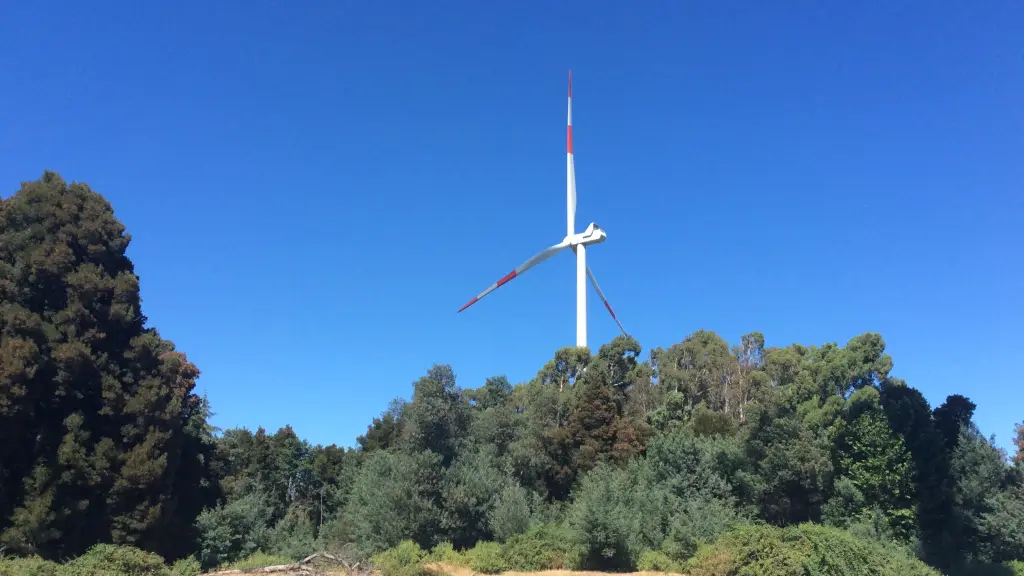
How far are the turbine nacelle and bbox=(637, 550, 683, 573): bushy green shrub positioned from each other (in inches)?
1350

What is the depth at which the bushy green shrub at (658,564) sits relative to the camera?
85.0 ft

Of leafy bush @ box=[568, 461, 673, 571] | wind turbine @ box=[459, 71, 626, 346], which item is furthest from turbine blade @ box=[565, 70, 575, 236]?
leafy bush @ box=[568, 461, 673, 571]

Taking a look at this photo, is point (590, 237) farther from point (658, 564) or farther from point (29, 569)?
point (29, 569)

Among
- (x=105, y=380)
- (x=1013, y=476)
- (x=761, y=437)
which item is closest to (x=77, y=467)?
(x=105, y=380)

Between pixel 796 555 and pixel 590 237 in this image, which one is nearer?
pixel 796 555

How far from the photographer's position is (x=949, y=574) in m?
31.9

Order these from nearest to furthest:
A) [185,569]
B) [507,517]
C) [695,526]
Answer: [185,569] < [695,526] < [507,517]

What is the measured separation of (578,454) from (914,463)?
1797 cm

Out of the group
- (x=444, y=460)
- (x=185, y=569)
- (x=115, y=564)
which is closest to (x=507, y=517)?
(x=444, y=460)

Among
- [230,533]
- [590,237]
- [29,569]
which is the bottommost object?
[29,569]

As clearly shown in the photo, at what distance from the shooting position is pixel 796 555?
18188 millimetres

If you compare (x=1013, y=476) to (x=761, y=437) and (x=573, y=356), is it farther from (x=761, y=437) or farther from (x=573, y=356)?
(x=573, y=356)

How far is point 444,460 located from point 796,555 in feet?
56.5

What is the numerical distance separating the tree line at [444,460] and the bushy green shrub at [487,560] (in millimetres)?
2581
